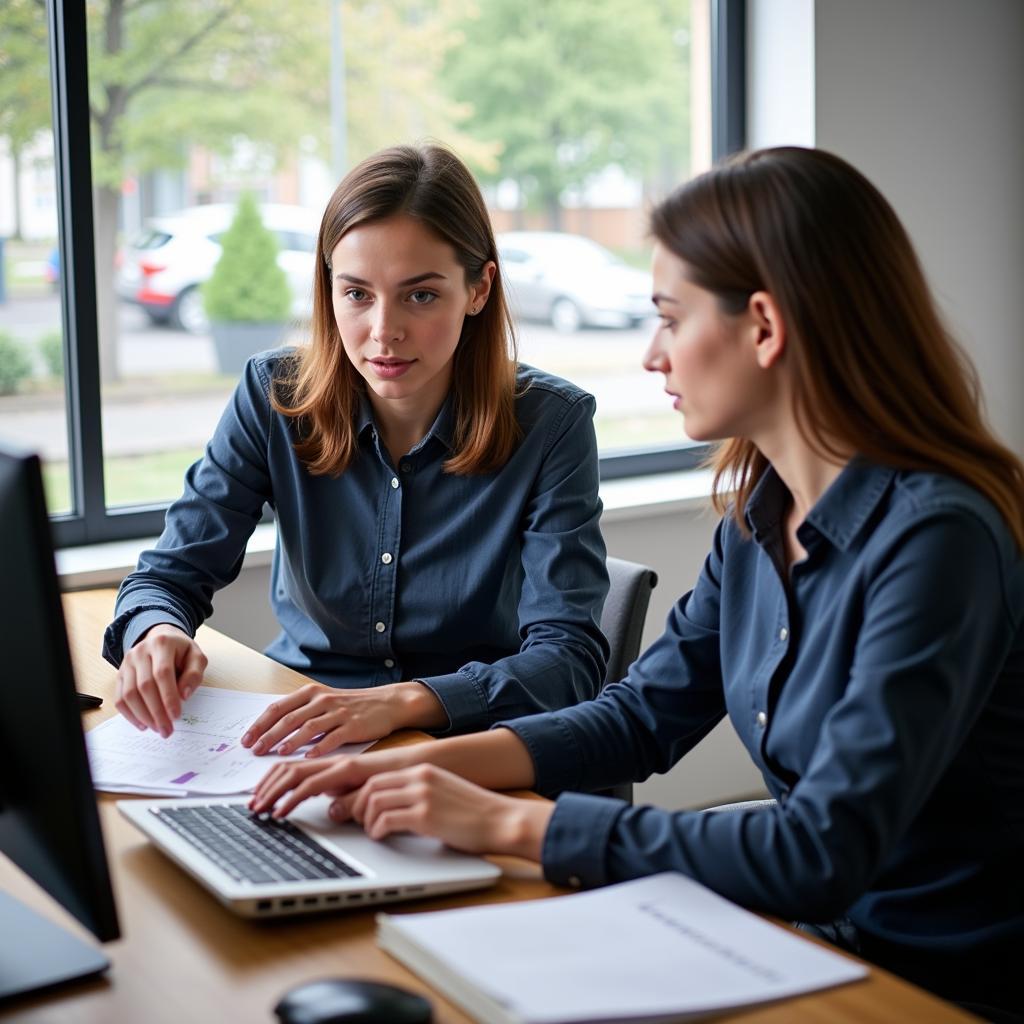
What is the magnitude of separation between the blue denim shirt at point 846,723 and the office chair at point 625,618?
37 cm

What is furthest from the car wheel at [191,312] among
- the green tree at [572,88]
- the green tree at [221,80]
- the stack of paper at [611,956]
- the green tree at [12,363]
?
the stack of paper at [611,956]

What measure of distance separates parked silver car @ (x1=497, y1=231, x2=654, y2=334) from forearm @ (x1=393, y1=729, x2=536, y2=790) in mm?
2124

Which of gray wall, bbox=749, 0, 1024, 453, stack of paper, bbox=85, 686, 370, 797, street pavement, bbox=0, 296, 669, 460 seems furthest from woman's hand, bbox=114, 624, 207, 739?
gray wall, bbox=749, 0, 1024, 453

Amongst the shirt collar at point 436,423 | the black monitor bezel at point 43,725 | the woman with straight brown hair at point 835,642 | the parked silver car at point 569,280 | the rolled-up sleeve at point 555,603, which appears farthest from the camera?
the parked silver car at point 569,280

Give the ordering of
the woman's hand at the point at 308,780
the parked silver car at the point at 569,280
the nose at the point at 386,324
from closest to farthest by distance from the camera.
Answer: the woman's hand at the point at 308,780
the nose at the point at 386,324
the parked silver car at the point at 569,280

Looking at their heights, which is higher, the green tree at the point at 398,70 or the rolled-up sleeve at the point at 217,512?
the green tree at the point at 398,70

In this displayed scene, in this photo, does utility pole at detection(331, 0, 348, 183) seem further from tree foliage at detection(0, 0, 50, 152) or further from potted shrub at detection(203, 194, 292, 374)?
tree foliage at detection(0, 0, 50, 152)

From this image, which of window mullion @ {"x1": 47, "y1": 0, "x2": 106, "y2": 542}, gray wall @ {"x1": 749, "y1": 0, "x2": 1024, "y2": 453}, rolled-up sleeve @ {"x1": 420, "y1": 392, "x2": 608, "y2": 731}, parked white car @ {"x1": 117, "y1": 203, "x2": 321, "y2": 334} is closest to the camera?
rolled-up sleeve @ {"x1": 420, "y1": 392, "x2": 608, "y2": 731}

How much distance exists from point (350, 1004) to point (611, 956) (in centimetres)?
19

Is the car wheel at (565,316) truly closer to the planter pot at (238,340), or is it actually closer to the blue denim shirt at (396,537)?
the planter pot at (238,340)

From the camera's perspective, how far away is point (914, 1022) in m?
0.89

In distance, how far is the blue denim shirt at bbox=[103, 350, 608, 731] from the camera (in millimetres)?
1850

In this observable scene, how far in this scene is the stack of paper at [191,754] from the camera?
1.31m

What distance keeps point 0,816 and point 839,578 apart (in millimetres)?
731
